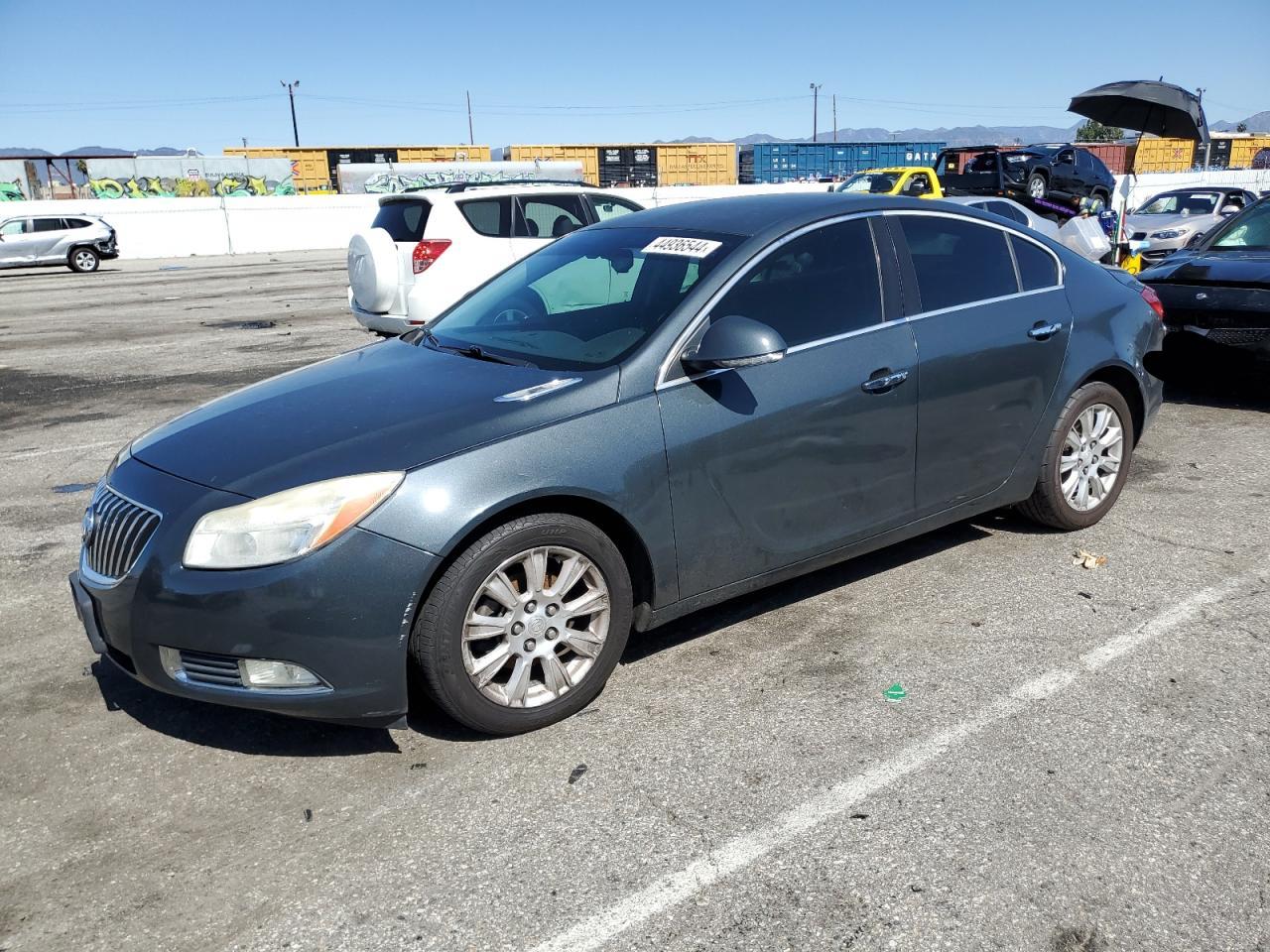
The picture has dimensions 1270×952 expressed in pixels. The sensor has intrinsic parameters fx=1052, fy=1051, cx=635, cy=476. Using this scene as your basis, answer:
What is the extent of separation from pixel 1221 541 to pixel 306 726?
415 centimetres

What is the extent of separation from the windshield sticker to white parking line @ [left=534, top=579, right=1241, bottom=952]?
1914 mm

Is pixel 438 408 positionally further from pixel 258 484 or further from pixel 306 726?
pixel 306 726

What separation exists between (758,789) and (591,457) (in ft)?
3.67

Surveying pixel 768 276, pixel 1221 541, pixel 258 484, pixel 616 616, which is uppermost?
pixel 768 276

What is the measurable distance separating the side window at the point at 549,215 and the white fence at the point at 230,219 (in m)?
18.7

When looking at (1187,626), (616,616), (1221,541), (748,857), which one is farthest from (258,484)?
(1221,541)

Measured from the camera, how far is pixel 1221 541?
495cm

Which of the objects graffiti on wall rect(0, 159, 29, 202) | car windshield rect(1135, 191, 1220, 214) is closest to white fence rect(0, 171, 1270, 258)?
car windshield rect(1135, 191, 1220, 214)

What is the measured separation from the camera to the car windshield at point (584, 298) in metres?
3.78

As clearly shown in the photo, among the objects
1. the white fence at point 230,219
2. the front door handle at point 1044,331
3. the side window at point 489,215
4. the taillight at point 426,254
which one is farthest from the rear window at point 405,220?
the white fence at point 230,219

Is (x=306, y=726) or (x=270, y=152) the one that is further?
(x=270, y=152)

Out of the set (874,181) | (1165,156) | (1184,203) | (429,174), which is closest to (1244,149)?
(1165,156)

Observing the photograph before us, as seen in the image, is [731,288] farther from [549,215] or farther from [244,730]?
[549,215]

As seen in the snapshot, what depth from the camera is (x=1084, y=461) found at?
495cm
